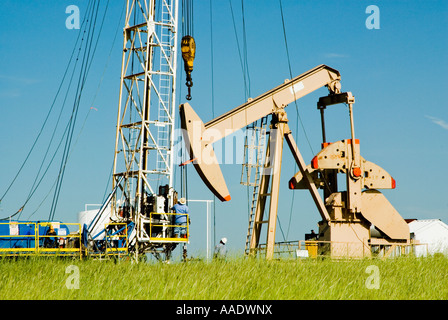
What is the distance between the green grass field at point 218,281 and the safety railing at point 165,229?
4.92 m

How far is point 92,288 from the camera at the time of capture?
11125 millimetres

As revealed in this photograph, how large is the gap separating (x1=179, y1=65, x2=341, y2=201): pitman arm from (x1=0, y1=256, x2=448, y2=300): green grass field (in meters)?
3.13

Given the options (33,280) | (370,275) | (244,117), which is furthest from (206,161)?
(33,280)

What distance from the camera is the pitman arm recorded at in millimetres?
17406

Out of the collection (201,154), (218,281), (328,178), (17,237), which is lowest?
(218,281)

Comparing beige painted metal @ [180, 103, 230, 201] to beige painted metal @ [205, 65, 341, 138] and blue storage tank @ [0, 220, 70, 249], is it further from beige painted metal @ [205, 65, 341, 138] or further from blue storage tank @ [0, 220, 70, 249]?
blue storage tank @ [0, 220, 70, 249]

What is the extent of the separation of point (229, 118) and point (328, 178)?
16.3 feet

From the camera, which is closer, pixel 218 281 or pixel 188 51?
pixel 218 281

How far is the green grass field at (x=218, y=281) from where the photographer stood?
35.5ft

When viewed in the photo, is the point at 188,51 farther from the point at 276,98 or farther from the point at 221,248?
the point at 221,248

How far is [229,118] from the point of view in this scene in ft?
61.9

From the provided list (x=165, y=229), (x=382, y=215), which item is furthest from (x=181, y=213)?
(x=382, y=215)

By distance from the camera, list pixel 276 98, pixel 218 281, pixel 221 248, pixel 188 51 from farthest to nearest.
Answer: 1. pixel 276 98
2. pixel 188 51
3. pixel 221 248
4. pixel 218 281
